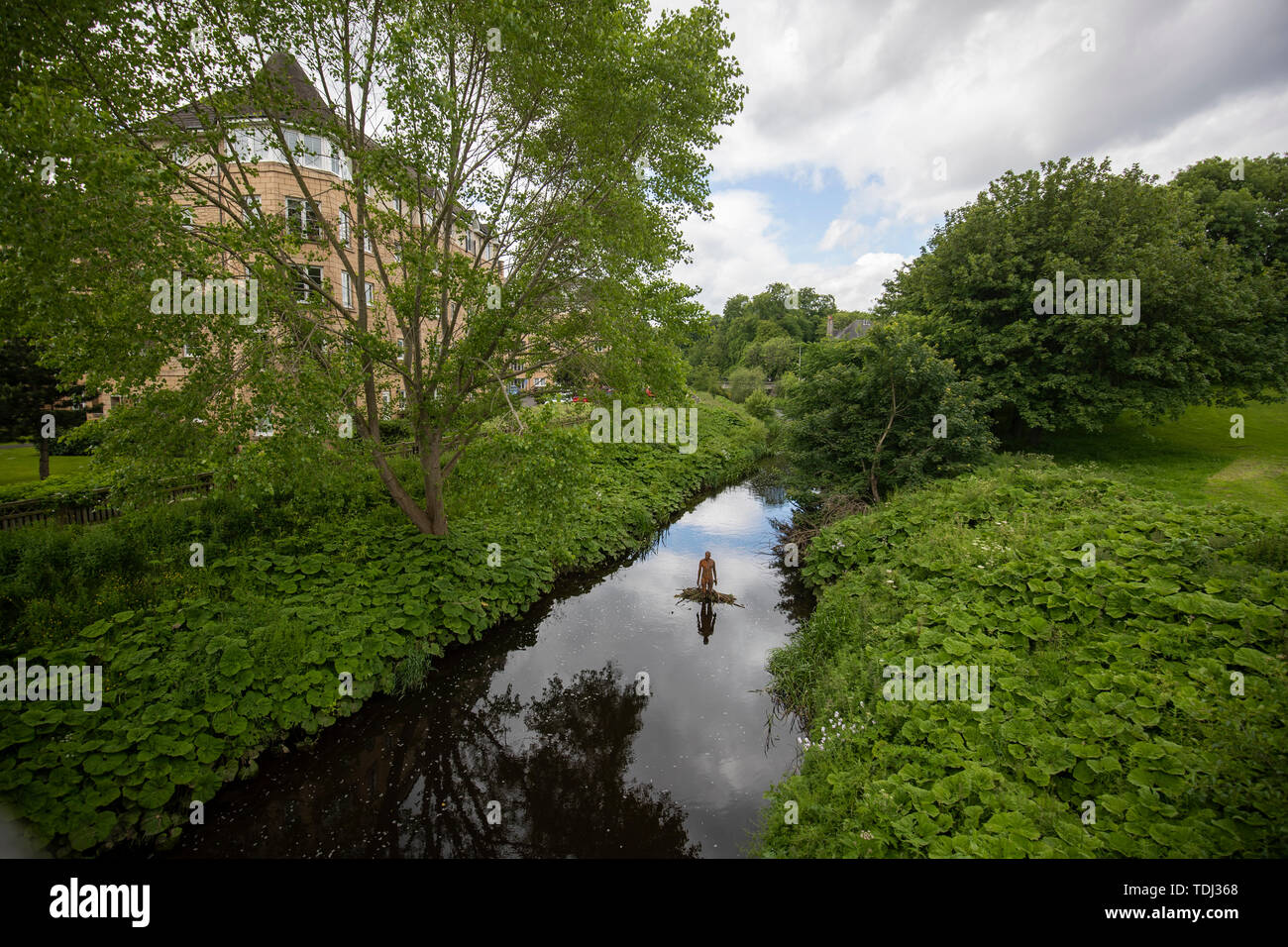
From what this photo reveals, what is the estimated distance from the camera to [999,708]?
21.2 ft

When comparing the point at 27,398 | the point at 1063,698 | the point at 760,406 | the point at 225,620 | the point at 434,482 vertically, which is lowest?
the point at 1063,698

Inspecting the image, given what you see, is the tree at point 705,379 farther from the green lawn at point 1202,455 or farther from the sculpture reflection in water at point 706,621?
the sculpture reflection in water at point 706,621

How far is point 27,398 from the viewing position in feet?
50.5

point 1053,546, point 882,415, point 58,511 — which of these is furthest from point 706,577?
point 58,511

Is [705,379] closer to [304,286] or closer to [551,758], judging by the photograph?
[304,286]

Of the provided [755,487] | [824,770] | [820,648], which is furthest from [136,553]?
[755,487]

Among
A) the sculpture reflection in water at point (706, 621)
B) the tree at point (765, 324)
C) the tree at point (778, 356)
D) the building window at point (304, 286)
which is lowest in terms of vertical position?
the sculpture reflection in water at point (706, 621)

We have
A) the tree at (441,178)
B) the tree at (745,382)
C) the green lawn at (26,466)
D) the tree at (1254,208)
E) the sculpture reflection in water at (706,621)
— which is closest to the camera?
the tree at (441,178)

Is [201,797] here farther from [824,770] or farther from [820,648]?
[820,648]

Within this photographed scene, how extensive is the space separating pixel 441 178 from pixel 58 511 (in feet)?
33.1

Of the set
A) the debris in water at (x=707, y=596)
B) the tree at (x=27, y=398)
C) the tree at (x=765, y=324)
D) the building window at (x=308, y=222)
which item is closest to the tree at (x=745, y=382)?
the tree at (x=765, y=324)

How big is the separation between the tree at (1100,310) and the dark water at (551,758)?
1303cm

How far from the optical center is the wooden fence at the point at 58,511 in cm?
959
